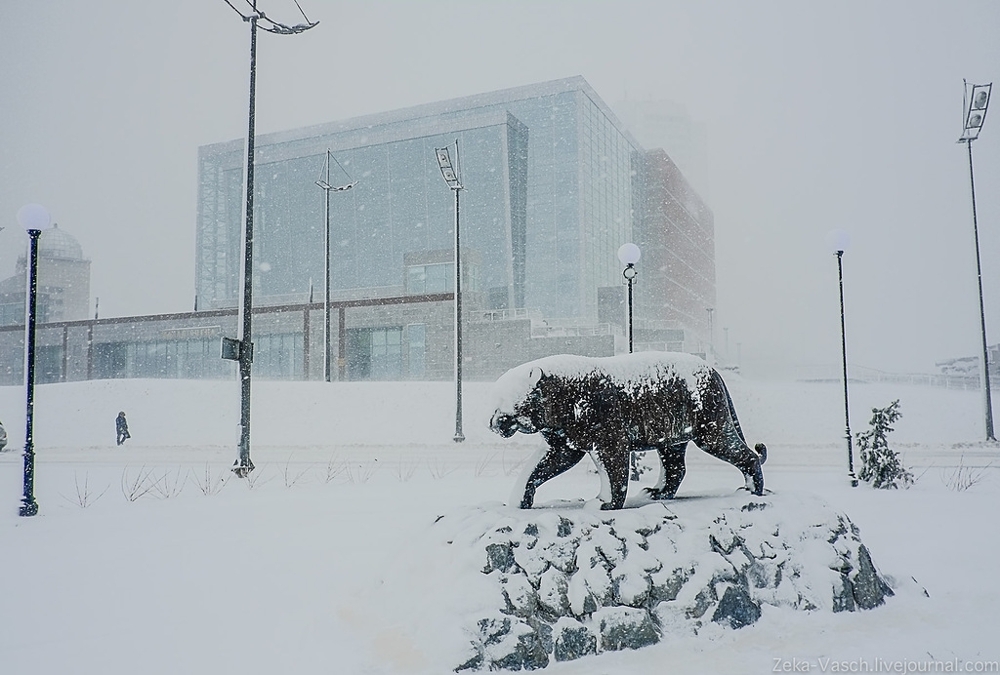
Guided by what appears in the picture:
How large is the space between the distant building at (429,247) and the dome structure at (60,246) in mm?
9569

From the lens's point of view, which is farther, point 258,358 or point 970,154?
point 258,358

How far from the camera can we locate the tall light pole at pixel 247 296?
471 inches

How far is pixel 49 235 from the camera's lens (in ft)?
167

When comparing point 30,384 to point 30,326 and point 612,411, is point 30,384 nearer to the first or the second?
point 30,326

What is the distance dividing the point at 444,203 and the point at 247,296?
3294 cm

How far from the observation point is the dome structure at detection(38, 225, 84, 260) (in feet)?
164

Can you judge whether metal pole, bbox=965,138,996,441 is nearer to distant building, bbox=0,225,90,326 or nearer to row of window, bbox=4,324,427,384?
row of window, bbox=4,324,427,384

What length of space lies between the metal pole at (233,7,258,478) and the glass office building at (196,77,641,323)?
26.6 m

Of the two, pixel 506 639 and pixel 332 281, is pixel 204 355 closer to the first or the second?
pixel 332 281

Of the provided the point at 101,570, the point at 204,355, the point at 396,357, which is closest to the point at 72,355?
the point at 204,355

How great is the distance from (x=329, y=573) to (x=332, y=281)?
43.8m

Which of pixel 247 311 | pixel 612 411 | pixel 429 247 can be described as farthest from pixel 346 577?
pixel 429 247

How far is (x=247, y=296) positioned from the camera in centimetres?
1247

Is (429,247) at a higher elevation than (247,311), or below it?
higher
